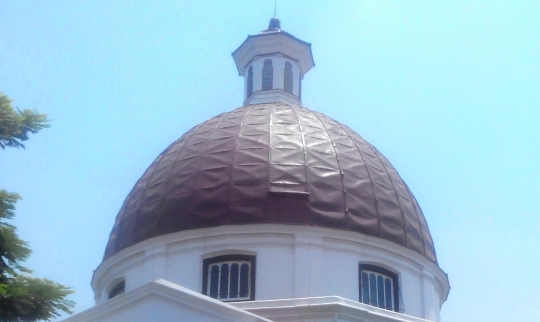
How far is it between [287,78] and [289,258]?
10.2 metres

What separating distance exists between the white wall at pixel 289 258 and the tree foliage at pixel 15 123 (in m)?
8.21

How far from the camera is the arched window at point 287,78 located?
28944 mm

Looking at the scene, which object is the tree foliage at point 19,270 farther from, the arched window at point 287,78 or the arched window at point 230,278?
the arched window at point 287,78

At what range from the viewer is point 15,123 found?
1282 centimetres

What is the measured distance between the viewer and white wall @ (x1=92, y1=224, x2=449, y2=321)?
2012 cm

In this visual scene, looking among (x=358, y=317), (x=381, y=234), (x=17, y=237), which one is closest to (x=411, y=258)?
(x=381, y=234)

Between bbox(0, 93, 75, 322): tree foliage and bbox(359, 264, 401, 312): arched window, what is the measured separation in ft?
31.1

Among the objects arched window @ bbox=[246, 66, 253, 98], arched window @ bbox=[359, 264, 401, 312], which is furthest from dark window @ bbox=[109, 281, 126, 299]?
arched window @ bbox=[246, 66, 253, 98]

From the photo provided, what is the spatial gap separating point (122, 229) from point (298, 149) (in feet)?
16.7

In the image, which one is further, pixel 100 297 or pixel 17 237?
pixel 100 297

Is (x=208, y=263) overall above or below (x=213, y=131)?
below

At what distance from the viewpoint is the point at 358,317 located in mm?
18328

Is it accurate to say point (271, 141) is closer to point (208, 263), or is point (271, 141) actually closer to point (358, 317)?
point (208, 263)

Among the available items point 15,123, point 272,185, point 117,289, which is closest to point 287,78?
point 272,185
